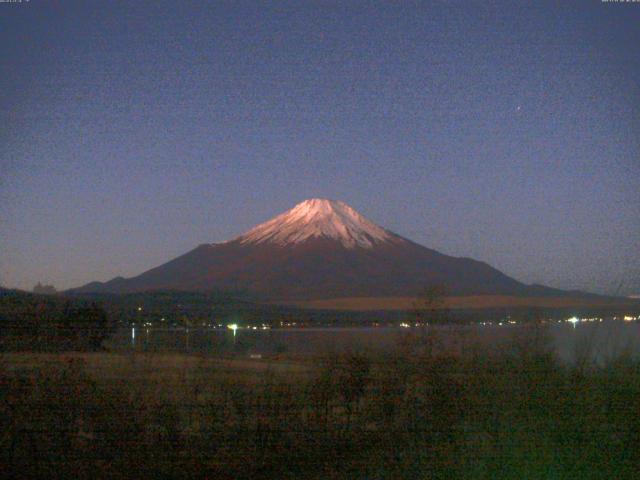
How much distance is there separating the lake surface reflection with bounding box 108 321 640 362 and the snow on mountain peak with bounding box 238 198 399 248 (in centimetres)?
3874

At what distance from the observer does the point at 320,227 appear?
61.7 metres

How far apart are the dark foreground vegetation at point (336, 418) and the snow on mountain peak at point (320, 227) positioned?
42.3 metres

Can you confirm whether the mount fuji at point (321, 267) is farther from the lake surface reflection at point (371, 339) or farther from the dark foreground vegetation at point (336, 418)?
the dark foreground vegetation at point (336, 418)

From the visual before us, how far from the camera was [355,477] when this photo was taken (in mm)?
8602

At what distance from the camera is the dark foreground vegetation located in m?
8.57

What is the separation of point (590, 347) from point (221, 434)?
4558 millimetres

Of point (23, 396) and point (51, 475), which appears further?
point (23, 396)

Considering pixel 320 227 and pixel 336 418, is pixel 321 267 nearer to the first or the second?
pixel 320 227

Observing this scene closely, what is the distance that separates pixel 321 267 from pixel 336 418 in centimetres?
3621

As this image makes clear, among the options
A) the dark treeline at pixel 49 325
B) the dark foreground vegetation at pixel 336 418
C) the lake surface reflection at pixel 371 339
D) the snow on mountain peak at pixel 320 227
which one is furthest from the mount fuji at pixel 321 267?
the dark foreground vegetation at pixel 336 418

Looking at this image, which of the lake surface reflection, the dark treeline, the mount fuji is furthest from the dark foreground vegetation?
the mount fuji

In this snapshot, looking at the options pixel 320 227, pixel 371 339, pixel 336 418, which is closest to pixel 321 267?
pixel 320 227

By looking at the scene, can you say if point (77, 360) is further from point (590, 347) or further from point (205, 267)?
point (205, 267)

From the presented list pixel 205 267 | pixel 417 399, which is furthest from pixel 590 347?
pixel 205 267
